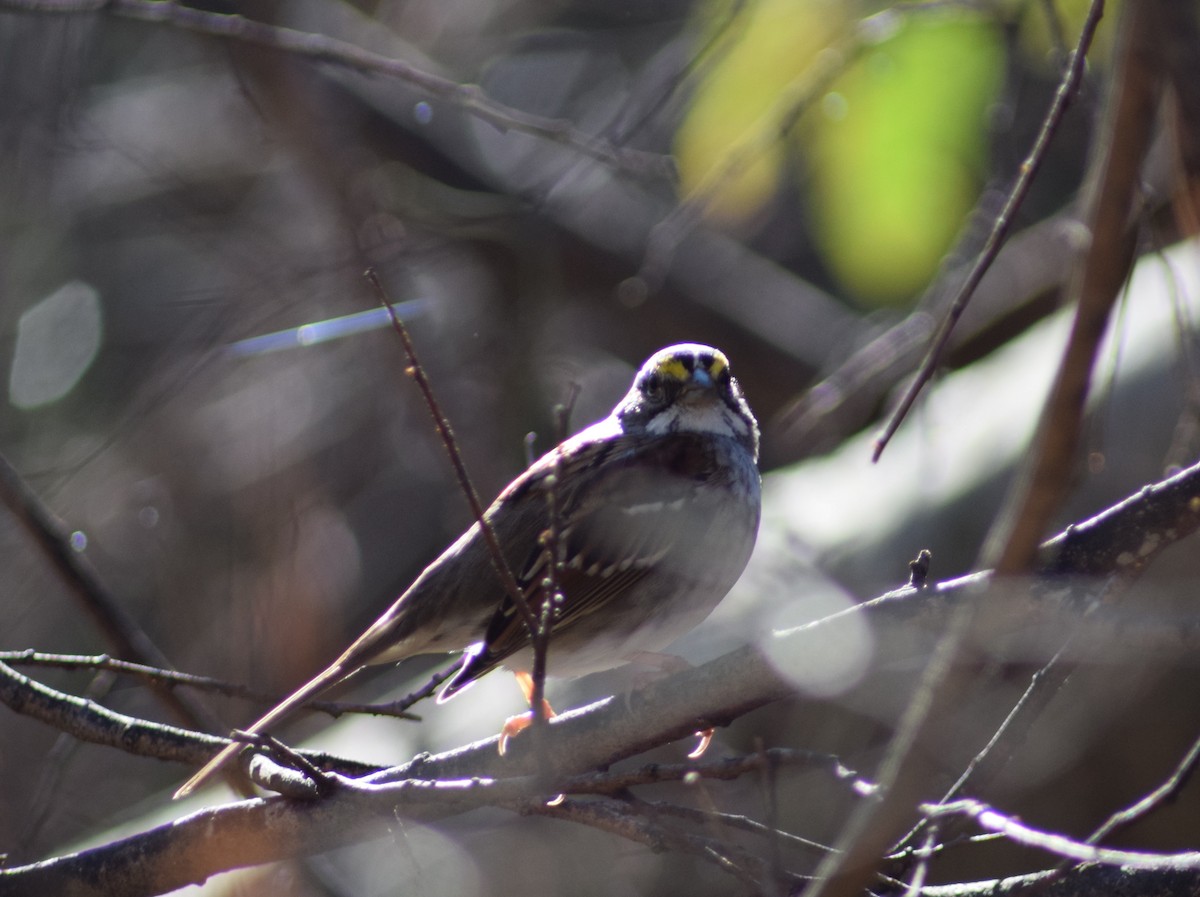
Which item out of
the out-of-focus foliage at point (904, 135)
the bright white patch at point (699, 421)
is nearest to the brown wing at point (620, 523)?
the bright white patch at point (699, 421)

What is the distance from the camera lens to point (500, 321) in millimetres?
7395

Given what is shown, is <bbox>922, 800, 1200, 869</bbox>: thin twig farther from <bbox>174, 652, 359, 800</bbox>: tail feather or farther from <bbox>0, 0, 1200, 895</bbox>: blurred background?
<bbox>174, 652, 359, 800</bbox>: tail feather

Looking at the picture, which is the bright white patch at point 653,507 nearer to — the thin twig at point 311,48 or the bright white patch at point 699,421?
the bright white patch at point 699,421

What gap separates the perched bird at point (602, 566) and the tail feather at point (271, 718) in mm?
81

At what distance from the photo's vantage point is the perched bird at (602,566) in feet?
11.8

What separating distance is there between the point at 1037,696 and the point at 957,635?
777mm

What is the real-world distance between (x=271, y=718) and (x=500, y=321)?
4.52 meters

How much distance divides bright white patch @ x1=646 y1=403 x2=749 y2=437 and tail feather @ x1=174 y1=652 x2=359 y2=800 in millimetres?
1235

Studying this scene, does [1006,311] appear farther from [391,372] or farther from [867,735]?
[391,372]

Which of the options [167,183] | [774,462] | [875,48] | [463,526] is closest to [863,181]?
[875,48]

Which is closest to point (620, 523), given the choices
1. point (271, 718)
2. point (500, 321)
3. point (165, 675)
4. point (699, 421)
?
point (699, 421)

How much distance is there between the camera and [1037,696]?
215 cm

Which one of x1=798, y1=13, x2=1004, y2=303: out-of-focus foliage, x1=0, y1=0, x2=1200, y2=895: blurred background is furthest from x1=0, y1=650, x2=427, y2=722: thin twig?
x1=798, y1=13, x2=1004, y2=303: out-of-focus foliage

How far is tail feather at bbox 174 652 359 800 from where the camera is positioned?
9.16 feet
